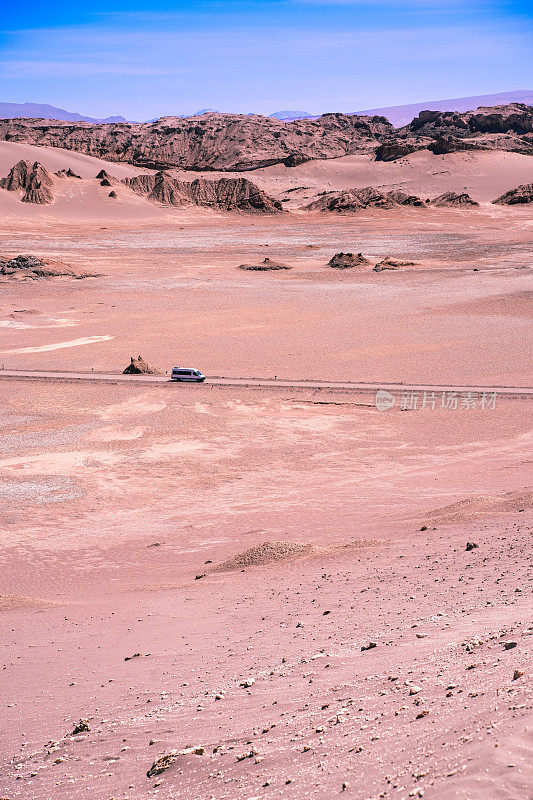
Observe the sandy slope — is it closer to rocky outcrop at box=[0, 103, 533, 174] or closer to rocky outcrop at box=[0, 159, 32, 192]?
rocky outcrop at box=[0, 159, 32, 192]

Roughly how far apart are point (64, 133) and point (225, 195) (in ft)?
234

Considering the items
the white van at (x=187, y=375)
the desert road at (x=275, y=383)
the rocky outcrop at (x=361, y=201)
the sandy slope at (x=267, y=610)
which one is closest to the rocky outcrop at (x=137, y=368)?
the desert road at (x=275, y=383)

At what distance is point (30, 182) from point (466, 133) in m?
92.3

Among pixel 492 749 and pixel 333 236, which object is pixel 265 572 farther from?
pixel 333 236

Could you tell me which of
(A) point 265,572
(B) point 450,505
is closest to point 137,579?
(A) point 265,572

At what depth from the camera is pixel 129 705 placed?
803 centimetres

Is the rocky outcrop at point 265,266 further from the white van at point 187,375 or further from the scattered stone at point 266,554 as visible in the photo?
the scattered stone at point 266,554

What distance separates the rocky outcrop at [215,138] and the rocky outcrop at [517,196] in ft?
150

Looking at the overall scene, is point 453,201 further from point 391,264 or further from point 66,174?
point 66,174

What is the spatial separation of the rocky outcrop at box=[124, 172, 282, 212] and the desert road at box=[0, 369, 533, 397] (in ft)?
263

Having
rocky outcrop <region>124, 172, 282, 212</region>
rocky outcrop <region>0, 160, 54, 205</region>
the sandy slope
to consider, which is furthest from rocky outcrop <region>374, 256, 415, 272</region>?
rocky outcrop <region>0, 160, 54, 205</region>

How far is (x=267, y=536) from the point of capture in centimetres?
1488

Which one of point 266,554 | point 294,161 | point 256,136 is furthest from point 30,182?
point 266,554

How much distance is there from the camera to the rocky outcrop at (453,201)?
10375 centimetres
